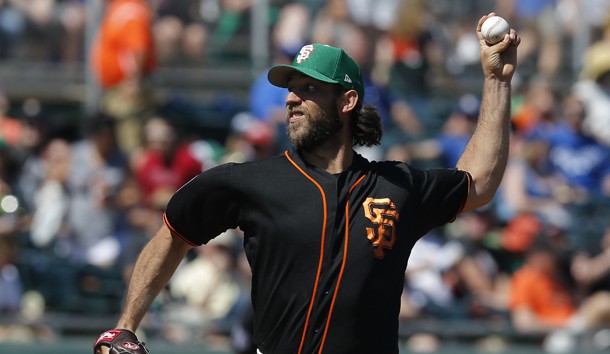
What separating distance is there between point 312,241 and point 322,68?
2.05 feet

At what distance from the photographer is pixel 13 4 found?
11.1m

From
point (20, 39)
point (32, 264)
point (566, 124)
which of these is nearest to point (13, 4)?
point (20, 39)

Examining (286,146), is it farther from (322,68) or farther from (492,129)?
(322,68)

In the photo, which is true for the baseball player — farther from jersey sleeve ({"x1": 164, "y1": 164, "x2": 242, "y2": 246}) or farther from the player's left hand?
the player's left hand

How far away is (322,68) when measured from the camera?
440cm

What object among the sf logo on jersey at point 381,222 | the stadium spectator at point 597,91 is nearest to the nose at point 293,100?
the sf logo on jersey at point 381,222

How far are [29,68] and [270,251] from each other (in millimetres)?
7575

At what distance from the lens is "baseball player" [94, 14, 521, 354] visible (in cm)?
423

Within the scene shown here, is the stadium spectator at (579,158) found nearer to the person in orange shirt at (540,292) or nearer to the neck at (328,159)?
the person in orange shirt at (540,292)

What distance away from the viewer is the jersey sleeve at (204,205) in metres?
4.31

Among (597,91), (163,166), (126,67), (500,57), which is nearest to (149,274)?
(500,57)

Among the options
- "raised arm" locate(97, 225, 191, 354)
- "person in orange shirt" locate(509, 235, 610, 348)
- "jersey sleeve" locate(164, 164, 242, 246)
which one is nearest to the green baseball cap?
"jersey sleeve" locate(164, 164, 242, 246)

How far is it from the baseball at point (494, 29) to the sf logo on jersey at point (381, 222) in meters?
0.79

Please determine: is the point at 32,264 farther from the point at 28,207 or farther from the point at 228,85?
the point at 228,85
